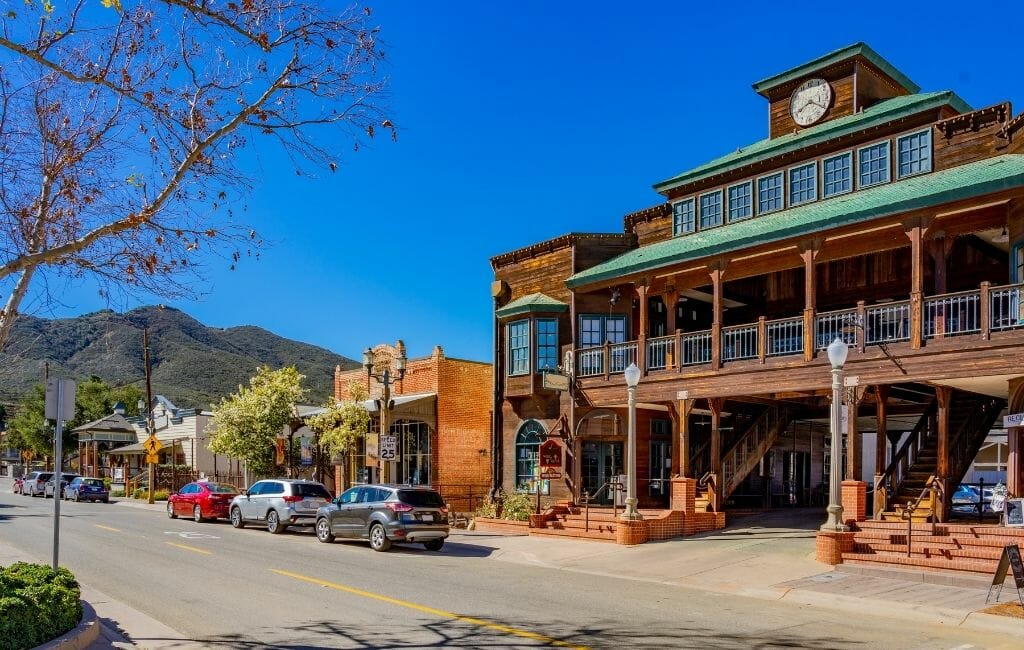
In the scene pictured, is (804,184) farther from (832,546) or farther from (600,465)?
(832,546)

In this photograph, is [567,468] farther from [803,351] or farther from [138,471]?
[138,471]

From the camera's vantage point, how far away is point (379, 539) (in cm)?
2111

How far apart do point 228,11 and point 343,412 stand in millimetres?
24495

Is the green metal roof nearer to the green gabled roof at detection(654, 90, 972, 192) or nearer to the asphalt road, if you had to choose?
the green gabled roof at detection(654, 90, 972, 192)

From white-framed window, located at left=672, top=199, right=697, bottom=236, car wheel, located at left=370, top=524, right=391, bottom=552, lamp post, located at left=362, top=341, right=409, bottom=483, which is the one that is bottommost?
car wheel, located at left=370, top=524, right=391, bottom=552

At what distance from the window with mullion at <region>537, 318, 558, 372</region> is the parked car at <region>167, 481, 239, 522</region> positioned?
11246mm

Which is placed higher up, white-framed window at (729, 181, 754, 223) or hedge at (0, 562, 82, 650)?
white-framed window at (729, 181, 754, 223)

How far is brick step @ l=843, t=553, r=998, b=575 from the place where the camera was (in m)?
14.9

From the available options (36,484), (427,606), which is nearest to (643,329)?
(427,606)

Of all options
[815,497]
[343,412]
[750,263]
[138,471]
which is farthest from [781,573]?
[138,471]

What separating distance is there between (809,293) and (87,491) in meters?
36.9

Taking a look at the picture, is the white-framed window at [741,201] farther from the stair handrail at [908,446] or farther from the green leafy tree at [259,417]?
the green leafy tree at [259,417]

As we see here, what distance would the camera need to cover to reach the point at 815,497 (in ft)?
97.5

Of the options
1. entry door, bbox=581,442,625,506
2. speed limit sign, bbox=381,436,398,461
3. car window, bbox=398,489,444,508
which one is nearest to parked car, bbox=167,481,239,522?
speed limit sign, bbox=381,436,398,461
